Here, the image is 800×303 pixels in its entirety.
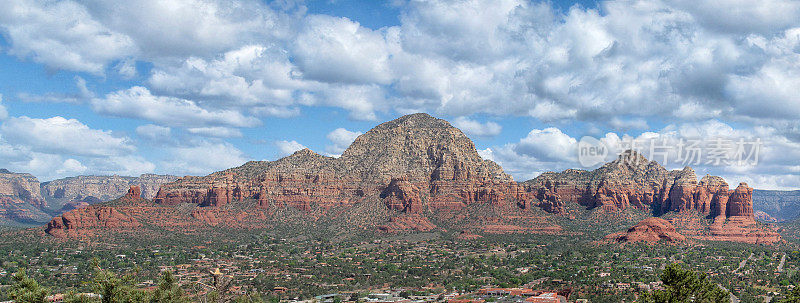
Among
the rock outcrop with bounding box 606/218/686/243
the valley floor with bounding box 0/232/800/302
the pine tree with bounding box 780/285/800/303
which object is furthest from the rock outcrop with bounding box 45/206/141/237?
the pine tree with bounding box 780/285/800/303

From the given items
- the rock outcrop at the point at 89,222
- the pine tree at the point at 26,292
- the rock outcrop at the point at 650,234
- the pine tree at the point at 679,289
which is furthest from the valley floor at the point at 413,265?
the pine tree at the point at 26,292

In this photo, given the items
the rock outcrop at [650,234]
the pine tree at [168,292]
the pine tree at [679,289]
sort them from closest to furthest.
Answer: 1. the pine tree at [168,292]
2. the pine tree at [679,289]
3. the rock outcrop at [650,234]

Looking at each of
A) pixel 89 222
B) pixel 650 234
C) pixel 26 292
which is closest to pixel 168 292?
pixel 26 292

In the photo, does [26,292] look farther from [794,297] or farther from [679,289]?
[794,297]

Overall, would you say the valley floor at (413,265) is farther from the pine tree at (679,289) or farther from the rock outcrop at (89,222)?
the pine tree at (679,289)

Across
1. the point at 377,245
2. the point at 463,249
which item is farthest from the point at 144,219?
the point at 463,249

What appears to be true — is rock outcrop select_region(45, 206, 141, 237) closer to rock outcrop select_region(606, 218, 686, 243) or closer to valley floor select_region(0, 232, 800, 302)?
valley floor select_region(0, 232, 800, 302)

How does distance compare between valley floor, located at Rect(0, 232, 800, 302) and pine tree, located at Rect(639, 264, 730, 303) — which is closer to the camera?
pine tree, located at Rect(639, 264, 730, 303)

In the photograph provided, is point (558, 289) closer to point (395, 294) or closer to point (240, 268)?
point (395, 294)
